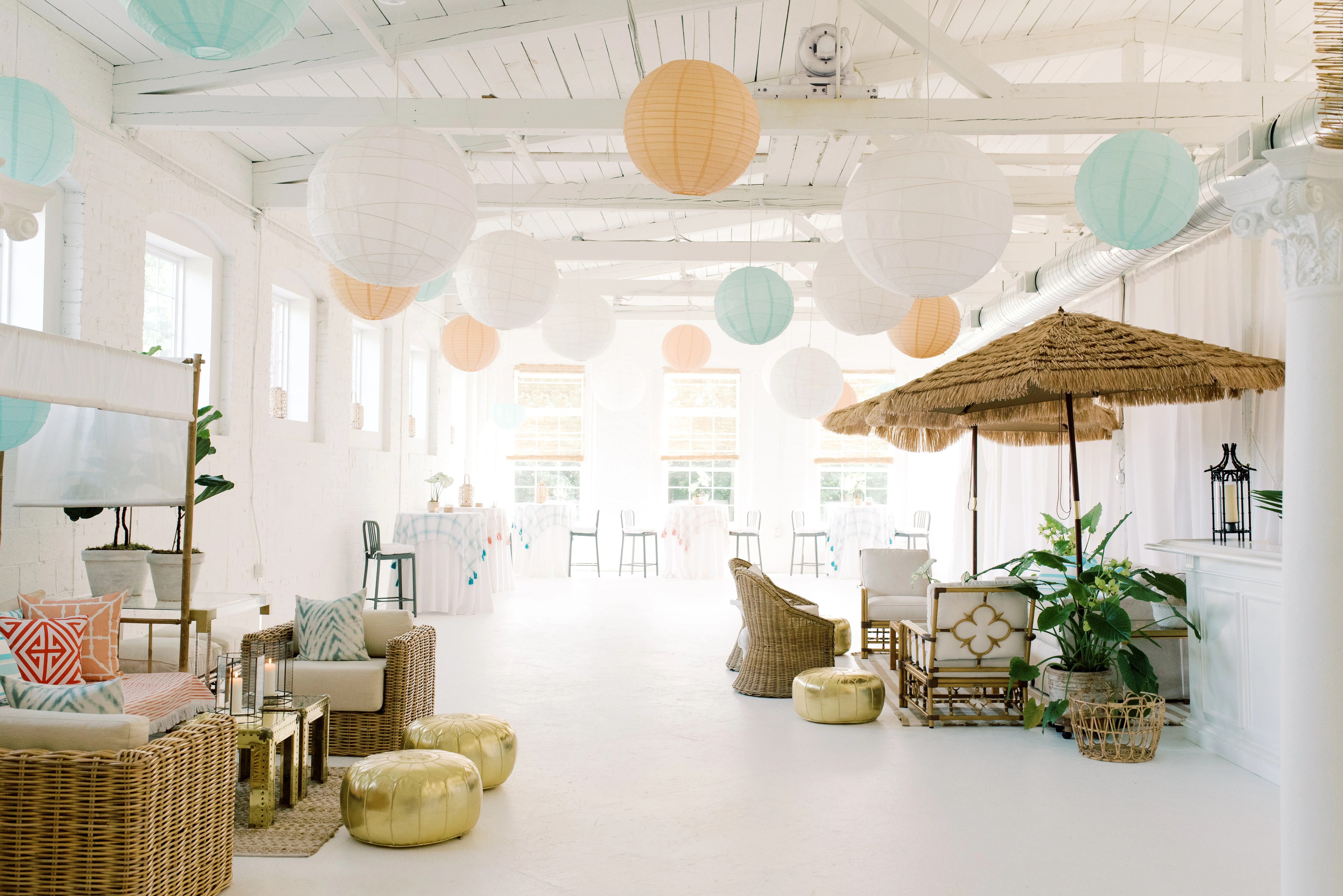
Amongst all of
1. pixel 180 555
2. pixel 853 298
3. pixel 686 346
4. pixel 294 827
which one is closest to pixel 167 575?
pixel 180 555

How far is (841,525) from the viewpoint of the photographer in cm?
1197

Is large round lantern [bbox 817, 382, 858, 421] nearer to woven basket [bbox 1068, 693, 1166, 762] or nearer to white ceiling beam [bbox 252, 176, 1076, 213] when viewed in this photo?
white ceiling beam [bbox 252, 176, 1076, 213]

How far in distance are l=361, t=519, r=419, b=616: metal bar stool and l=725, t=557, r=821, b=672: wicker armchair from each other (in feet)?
11.3

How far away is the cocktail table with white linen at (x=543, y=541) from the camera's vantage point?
1204 cm

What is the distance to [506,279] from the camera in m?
4.54

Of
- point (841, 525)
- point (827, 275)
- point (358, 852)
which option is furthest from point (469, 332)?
point (841, 525)

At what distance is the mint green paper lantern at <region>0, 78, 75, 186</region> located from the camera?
3.30 m

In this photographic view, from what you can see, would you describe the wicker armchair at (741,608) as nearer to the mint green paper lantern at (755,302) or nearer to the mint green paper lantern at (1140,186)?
the mint green paper lantern at (755,302)

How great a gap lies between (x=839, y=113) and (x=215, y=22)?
139 inches

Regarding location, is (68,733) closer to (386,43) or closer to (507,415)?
(386,43)

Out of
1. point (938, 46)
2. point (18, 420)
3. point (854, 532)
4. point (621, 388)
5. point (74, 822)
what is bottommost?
point (74, 822)

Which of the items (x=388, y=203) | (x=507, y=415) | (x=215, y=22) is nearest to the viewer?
(x=215, y=22)

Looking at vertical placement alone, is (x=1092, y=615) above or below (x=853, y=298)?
below

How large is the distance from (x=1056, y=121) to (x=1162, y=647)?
292 cm
